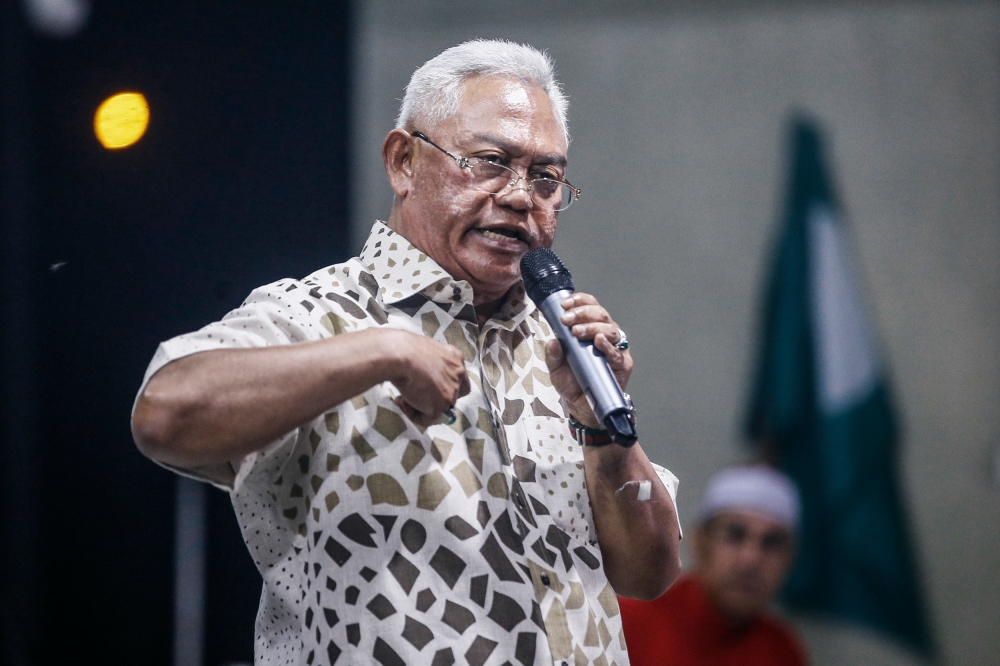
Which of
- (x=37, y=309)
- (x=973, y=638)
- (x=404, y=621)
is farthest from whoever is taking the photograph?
(x=973, y=638)

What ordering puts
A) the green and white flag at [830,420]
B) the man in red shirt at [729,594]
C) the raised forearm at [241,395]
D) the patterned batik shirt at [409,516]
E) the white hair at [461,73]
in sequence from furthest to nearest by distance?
the green and white flag at [830,420]
the man in red shirt at [729,594]
the white hair at [461,73]
the patterned batik shirt at [409,516]
the raised forearm at [241,395]

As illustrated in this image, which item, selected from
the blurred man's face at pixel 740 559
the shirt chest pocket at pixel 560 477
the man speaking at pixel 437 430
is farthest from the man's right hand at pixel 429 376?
the blurred man's face at pixel 740 559

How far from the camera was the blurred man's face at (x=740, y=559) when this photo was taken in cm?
262

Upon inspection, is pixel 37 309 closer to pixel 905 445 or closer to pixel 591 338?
pixel 591 338

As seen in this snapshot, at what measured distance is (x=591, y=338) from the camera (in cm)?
117

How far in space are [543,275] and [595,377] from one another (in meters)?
0.20

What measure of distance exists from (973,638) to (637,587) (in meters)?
2.38

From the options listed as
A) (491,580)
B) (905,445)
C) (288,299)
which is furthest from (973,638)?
(288,299)

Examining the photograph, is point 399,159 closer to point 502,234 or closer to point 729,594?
point 502,234

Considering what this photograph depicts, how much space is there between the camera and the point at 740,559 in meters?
2.71

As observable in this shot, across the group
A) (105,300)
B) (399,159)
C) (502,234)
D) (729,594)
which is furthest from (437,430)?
(729,594)

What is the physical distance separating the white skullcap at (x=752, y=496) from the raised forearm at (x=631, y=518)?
1.45 metres

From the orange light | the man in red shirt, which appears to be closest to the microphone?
the orange light

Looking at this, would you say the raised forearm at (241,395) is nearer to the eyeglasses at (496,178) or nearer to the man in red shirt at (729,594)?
the eyeglasses at (496,178)
